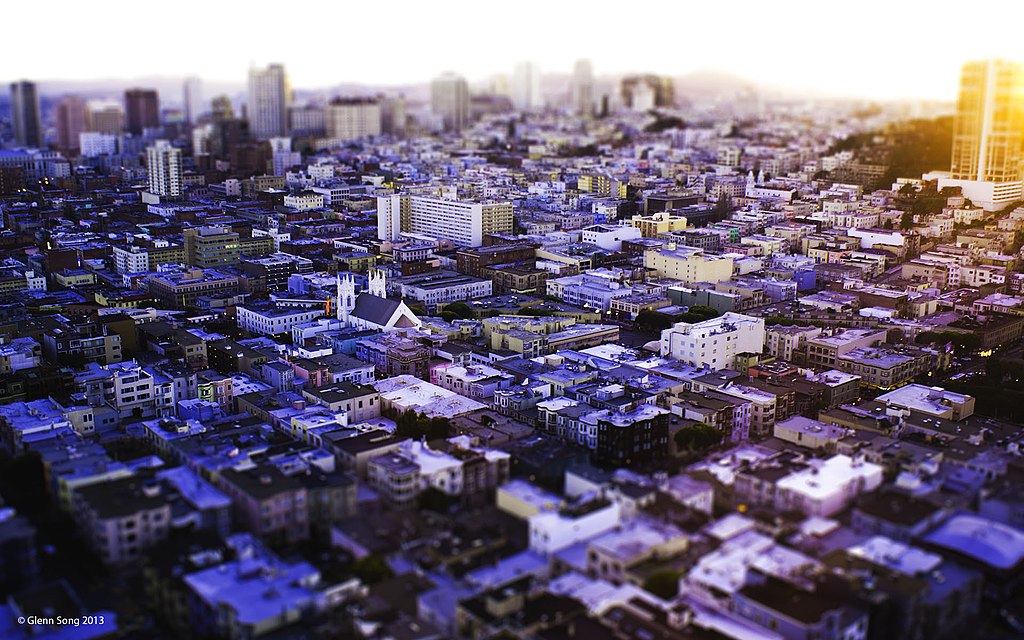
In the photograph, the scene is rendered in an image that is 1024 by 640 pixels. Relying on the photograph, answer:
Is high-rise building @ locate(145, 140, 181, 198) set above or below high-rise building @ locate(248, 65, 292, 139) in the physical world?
below

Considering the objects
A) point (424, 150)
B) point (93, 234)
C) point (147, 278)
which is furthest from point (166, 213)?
point (424, 150)

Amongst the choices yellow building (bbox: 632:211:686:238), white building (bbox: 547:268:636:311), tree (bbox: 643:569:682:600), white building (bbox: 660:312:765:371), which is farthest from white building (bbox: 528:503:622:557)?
yellow building (bbox: 632:211:686:238)

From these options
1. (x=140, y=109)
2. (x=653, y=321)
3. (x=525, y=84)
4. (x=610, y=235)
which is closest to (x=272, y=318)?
(x=653, y=321)

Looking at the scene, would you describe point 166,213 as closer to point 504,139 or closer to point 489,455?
point 489,455

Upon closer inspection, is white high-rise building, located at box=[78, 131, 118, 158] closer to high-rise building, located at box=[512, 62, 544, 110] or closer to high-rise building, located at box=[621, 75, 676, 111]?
high-rise building, located at box=[621, 75, 676, 111]

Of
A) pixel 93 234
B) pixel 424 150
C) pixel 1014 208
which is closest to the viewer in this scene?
pixel 93 234

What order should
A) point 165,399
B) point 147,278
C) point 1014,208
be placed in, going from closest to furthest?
point 165,399 → point 147,278 → point 1014,208

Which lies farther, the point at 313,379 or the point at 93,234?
the point at 93,234

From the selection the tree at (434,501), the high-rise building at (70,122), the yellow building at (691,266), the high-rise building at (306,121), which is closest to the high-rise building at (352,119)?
the high-rise building at (306,121)
